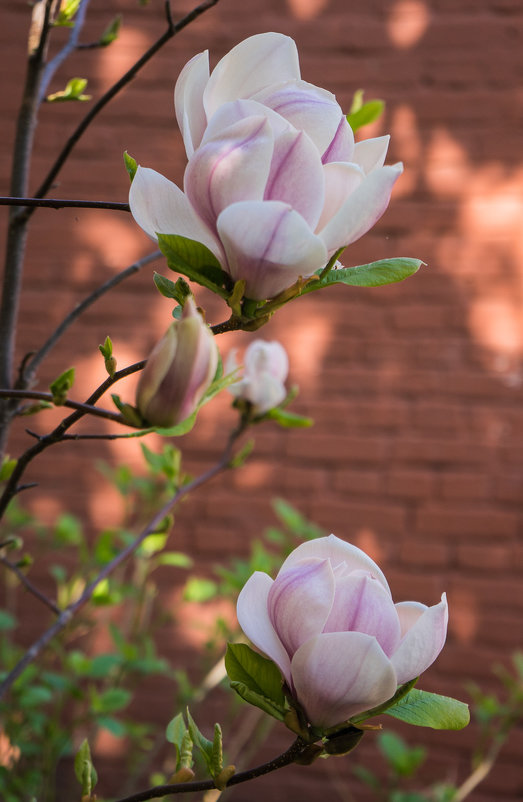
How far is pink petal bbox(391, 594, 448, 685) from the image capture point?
0.29 m

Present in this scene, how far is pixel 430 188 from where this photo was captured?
1445mm

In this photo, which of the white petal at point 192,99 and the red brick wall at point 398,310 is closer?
the white petal at point 192,99

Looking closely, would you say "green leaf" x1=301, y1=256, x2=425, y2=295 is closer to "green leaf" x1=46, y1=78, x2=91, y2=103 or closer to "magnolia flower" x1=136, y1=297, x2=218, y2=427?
"magnolia flower" x1=136, y1=297, x2=218, y2=427

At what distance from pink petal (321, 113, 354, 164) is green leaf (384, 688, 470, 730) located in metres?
0.21

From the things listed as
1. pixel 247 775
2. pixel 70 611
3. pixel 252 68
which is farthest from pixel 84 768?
pixel 252 68

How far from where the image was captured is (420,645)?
0.29 metres

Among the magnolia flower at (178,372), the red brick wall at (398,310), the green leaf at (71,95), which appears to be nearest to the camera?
the magnolia flower at (178,372)

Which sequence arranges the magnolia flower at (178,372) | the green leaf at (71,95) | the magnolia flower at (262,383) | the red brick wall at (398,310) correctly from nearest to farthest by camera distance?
the magnolia flower at (178,372) < the green leaf at (71,95) < the magnolia flower at (262,383) < the red brick wall at (398,310)

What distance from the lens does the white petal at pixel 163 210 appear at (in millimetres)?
273

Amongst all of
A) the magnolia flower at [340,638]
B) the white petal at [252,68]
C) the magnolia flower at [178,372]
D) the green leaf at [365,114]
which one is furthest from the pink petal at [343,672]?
the green leaf at [365,114]

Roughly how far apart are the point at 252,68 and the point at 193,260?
81 mm

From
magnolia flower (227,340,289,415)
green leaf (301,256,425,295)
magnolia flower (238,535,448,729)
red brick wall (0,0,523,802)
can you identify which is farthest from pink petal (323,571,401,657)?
red brick wall (0,0,523,802)

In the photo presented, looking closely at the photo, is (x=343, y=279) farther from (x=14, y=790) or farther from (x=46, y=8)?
(x=14, y=790)

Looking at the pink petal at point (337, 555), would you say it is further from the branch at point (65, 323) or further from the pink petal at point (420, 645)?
the branch at point (65, 323)
